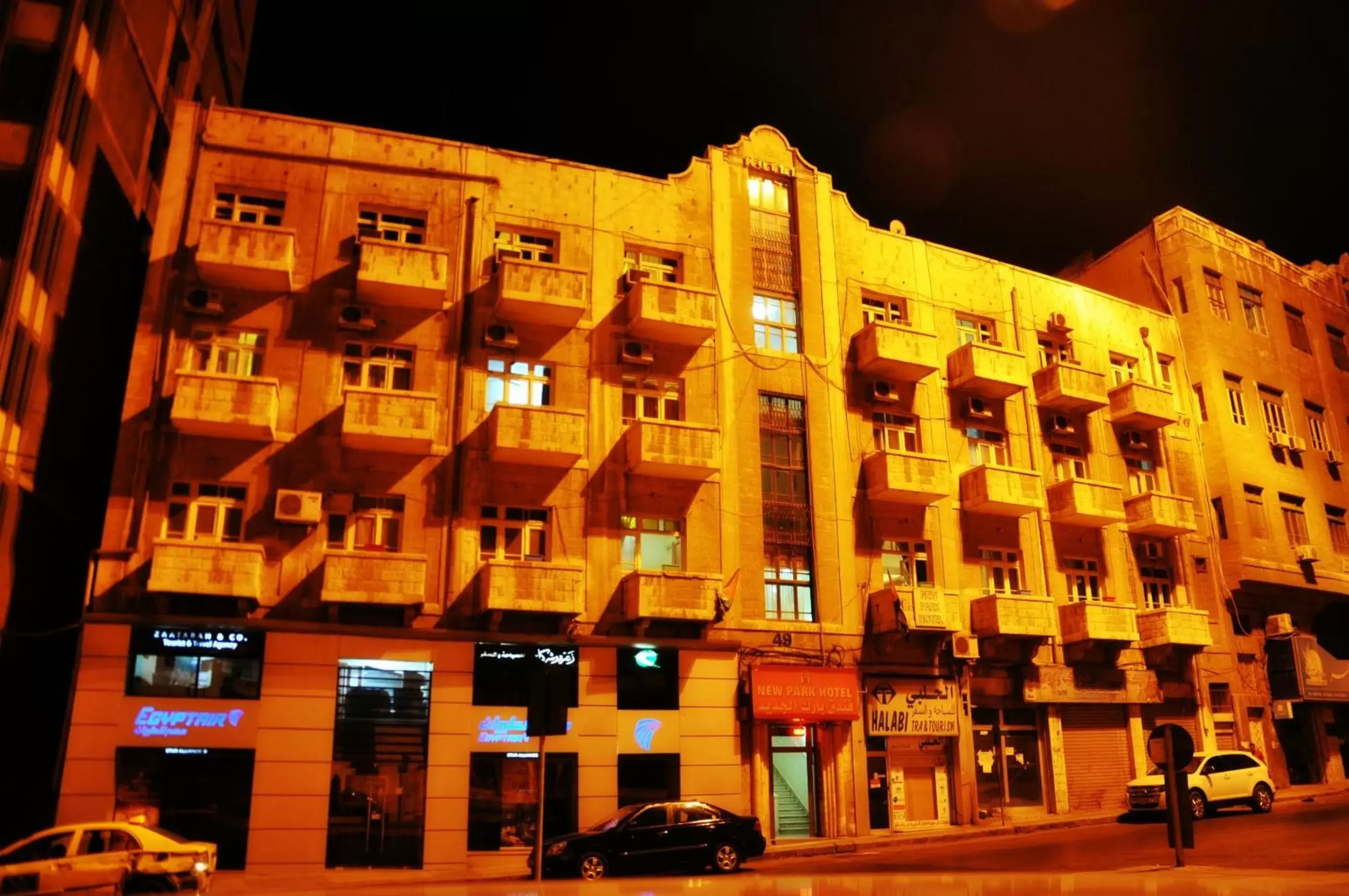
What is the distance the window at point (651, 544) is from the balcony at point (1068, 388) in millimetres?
13817

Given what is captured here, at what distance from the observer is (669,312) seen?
84.2 ft

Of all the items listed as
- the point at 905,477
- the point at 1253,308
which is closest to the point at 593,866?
the point at 905,477

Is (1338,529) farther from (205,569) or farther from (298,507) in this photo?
(205,569)

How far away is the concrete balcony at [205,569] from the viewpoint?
20.0 m

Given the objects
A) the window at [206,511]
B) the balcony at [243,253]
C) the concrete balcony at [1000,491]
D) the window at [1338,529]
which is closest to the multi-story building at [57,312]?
the balcony at [243,253]

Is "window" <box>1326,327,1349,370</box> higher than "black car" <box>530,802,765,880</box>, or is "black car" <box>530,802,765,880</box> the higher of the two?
"window" <box>1326,327,1349,370</box>

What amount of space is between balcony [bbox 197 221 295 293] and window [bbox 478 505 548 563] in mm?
7527

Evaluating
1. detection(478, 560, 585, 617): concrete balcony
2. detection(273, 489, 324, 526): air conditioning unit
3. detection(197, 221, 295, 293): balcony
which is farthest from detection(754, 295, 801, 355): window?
detection(273, 489, 324, 526): air conditioning unit

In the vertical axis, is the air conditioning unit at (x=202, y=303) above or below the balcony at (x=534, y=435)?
above

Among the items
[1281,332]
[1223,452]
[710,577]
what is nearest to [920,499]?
[710,577]

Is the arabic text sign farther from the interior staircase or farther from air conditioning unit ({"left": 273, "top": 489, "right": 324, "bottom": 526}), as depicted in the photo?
air conditioning unit ({"left": 273, "top": 489, "right": 324, "bottom": 526})

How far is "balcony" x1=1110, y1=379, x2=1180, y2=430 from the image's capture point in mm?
32156

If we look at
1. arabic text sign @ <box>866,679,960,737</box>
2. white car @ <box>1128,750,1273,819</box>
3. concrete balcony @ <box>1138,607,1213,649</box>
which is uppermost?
concrete balcony @ <box>1138,607,1213,649</box>

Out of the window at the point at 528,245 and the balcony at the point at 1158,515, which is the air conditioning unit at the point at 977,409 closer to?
the balcony at the point at 1158,515
